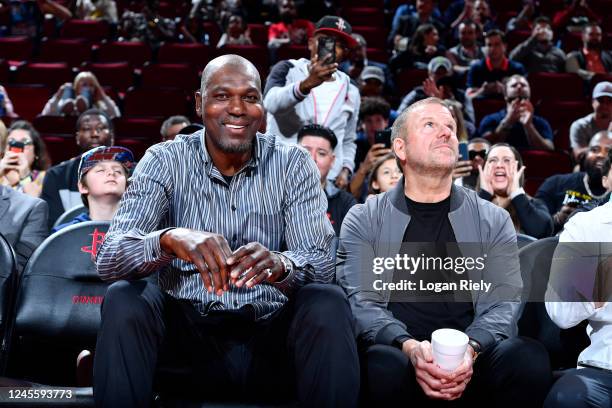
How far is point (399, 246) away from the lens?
248 cm

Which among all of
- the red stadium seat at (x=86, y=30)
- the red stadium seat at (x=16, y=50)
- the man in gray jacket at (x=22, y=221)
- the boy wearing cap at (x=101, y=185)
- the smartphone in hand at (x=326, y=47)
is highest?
the red stadium seat at (x=86, y=30)

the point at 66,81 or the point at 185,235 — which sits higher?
the point at 66,81

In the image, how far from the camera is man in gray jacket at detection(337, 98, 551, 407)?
7.52 feet

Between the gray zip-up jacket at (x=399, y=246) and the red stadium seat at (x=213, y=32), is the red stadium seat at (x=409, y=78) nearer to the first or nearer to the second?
the red stadium seat at (x=213, y=32)

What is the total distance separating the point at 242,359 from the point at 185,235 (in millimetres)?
390

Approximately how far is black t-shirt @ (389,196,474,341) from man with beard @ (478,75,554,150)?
3153mm

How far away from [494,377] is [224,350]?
0.72m

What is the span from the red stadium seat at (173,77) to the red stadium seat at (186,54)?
1.46 ft

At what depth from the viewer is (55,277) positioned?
2631 mm

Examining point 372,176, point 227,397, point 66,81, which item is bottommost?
point 227,397

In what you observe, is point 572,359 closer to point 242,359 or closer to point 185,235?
point 242,359

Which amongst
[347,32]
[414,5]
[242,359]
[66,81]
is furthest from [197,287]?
[414,5]

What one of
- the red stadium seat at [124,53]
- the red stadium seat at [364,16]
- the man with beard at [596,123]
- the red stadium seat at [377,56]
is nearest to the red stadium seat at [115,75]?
the red stadium seat at [124,53]

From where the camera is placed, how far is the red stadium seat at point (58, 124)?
233 inches
